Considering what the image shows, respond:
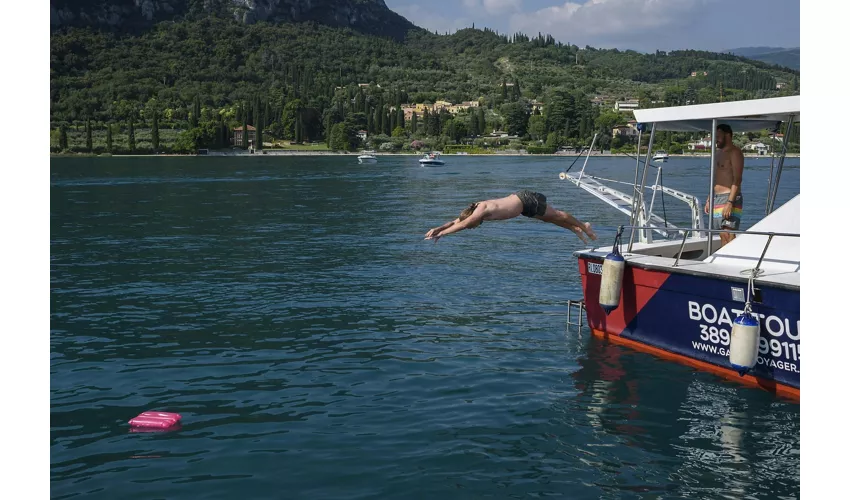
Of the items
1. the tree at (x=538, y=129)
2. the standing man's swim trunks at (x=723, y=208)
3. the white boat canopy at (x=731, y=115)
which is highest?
the tree at (x=538, y=129)

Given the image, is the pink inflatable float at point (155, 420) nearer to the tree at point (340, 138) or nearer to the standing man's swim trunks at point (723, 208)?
the standing man's swim trunks at point (723, 208)

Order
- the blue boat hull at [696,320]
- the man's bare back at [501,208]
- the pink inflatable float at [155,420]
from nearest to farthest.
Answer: the man's bare back at [501,208] < the pink inflatable float at [155,420] < the blue boat hull at [696,320]

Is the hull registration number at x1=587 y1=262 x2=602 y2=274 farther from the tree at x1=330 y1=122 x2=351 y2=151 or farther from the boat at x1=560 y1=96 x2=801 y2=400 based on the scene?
the tree at x1=330 y1=122 x2=351 y2=151

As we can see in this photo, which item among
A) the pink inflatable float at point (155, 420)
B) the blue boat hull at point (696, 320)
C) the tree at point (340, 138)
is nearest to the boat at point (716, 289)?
the blue boat hull at point (696, 320)

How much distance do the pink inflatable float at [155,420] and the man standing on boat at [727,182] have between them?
871cm

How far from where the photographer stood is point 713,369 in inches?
474

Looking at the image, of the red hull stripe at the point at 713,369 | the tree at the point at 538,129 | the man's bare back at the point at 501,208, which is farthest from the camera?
the tree at the point at 538,129

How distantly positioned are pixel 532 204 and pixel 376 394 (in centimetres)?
415

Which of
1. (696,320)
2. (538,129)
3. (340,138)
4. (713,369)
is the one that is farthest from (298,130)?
(713,369)

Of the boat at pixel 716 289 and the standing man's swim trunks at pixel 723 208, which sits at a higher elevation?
the standing man's swim trunks at pixel 723 208

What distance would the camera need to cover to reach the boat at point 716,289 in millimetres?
10742

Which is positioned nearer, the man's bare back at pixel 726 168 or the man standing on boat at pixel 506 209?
the man standing on boat at pixel 506 209

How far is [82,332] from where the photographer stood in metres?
15.4

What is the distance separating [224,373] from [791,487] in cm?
819
